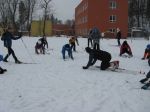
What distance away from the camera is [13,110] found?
7.68 m

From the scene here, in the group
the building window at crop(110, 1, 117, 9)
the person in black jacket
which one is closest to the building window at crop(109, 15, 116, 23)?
the building window at crop(110, 1, 117, 9)

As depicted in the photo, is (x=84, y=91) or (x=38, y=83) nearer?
(x=84, y=91)

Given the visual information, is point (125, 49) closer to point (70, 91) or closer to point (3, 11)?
point (70, 91)

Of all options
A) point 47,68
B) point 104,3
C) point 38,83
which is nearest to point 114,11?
point 104,3

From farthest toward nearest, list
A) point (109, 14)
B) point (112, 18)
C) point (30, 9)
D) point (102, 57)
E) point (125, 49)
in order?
point (30, 9)
point (112, 18)
point (109, 14)
point (125, 49)
point (102, 57)

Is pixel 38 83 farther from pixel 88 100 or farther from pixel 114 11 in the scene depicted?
pixel 114 11

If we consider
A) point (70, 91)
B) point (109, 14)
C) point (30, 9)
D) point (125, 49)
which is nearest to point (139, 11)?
point (109, 14)

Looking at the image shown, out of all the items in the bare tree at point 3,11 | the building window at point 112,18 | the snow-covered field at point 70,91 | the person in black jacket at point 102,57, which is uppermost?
the bare tree at point 3,11

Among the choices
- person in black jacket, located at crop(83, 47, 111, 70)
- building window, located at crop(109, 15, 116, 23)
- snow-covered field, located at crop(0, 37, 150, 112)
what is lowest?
snow-covered field, located at crop(0, 37, 150, 112)

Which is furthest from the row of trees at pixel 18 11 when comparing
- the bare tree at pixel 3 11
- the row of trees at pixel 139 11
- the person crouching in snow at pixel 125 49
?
the person crouching in snow at pixel 125 49

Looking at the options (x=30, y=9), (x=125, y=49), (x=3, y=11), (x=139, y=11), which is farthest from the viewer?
(x=139, y=11)

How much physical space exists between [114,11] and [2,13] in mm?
27396

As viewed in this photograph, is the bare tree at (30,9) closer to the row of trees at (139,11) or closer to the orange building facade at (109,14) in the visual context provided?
the orange building facade at (109,14)

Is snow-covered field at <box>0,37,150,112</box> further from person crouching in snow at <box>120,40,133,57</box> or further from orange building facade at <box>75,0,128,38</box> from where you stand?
orange building facade at <box>75,0,128,38</box>
